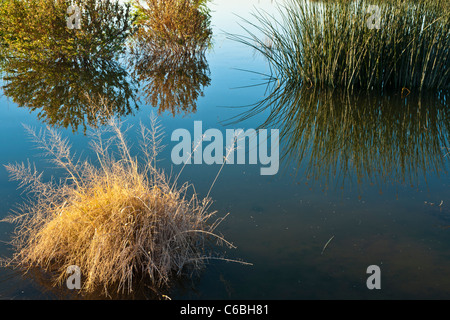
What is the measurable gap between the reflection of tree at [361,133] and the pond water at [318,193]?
0.01m

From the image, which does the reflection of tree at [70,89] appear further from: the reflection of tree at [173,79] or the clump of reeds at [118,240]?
the clump of reeds at [118,240]

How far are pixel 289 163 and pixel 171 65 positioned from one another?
502cm

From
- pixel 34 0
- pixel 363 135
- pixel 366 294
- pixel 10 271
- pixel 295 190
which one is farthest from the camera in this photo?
pixel 34 0

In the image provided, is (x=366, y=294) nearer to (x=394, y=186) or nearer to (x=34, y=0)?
(x=394, y=186)

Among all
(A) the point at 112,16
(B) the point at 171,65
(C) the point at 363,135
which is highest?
(A) the point at 112,16

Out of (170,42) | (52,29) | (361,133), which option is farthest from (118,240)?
(170,42)

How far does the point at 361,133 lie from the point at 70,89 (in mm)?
4360

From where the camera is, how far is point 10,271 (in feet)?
9.30

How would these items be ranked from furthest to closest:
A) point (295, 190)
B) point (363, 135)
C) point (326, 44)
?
point (326, 44) < point (363, 135) < point (295, 190)

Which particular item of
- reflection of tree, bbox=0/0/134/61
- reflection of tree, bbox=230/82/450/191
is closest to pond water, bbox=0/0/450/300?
reflection of tree, bbox=230/82/450/191

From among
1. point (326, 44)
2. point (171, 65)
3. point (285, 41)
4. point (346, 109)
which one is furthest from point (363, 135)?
point (171, 65)

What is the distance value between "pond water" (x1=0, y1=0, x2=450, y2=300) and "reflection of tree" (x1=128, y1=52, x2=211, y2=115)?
5.5 inches

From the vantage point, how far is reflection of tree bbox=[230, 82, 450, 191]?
429 cm

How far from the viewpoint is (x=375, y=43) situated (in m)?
6.29
